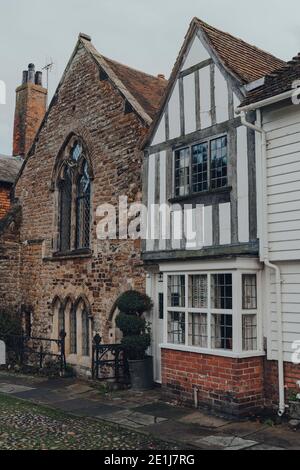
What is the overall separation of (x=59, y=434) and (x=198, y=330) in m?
3.53

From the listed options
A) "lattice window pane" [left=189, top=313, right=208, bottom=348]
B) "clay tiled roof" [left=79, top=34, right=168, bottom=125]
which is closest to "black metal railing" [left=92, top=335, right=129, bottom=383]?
"lattice window pane" [left=189, top=313, right=208, bottom=348]

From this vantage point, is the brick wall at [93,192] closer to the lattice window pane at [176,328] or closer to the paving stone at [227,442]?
the lattice window pane at [176,328]

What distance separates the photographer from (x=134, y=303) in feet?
38.6

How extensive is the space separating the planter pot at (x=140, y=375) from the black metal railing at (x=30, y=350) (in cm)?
380

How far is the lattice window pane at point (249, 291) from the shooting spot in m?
9.62

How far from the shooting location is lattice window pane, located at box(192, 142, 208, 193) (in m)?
10.8

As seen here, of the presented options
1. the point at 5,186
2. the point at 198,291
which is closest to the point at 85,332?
the point at 198,291

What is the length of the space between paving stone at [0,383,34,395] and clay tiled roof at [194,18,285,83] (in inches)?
350

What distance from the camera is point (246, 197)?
9.79m

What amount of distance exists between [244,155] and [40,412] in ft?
21.3

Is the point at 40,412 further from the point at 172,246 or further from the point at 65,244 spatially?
the point at 65,244

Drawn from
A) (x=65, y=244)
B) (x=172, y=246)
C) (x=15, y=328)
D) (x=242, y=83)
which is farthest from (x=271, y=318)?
(x=15, y=328)

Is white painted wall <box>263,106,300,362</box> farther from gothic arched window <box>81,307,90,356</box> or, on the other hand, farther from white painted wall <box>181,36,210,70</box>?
gothic arched window <box>81,307,90,356</box>

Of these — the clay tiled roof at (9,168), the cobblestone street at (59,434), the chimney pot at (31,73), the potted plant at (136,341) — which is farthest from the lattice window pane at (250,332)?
the chimney pot at (31,73)
